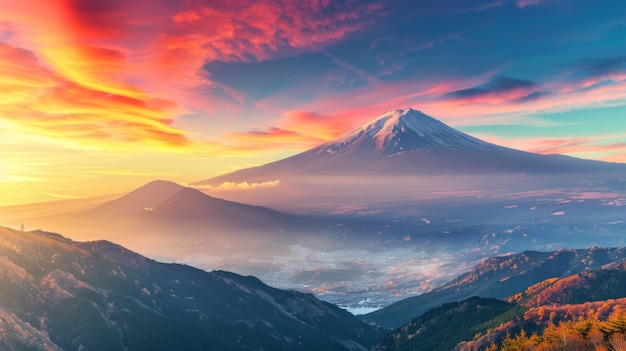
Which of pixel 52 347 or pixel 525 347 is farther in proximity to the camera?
pixel 52 347

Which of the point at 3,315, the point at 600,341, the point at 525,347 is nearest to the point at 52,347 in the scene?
the point at 3,315

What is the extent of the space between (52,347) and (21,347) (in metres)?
20.8

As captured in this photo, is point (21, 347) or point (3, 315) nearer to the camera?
point (21, 347)

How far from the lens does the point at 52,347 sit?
652 feet

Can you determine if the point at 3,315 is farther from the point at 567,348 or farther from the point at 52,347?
the point at 567,348

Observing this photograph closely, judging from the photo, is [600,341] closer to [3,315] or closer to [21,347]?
[21,347]

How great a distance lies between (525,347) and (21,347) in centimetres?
15376

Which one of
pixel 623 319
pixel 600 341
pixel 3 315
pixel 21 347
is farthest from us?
pixel 3 315

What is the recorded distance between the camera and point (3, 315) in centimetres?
19375

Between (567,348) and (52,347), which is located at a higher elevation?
(567,348)

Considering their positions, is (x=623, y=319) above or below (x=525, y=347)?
above

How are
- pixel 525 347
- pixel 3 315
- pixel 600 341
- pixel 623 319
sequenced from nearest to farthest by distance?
pixel 600 341, pixel 623 319, pixel 525 347, pixel 3 315

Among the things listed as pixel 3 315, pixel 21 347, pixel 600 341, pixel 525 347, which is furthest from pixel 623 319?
pixel 3 315

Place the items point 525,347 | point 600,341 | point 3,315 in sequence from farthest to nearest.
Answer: point 3,315 → point 525,347 → point 600,341
